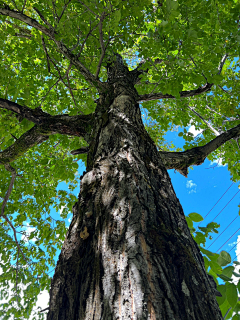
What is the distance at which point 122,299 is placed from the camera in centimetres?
80

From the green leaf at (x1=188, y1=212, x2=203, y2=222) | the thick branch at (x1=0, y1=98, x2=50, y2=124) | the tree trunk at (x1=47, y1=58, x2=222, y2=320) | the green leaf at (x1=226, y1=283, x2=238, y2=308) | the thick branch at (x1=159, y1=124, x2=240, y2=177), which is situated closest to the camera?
the tree trunk at (x1=47, y1=58, x2=222, y2=320)

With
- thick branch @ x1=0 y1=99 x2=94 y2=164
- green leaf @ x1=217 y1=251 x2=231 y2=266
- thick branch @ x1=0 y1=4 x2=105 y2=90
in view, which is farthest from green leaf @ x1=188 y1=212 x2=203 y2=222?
thick branch @ x1=0 y1=4 x2=105 y2=90

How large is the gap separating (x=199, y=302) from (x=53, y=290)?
2.41ft

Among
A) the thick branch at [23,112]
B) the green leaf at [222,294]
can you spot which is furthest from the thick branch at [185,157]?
the thick branch at [23,112]

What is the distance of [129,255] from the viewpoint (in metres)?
0.93

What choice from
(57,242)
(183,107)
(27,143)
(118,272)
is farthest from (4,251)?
(183,107)

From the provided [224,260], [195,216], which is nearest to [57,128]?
[195,216]

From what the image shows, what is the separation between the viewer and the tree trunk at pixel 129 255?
818 millimetres

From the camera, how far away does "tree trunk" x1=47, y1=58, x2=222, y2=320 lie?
0.82 metres

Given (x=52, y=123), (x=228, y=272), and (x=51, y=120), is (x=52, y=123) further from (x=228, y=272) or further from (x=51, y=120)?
(x=228, y=272)

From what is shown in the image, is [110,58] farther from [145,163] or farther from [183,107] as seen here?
[145,163]

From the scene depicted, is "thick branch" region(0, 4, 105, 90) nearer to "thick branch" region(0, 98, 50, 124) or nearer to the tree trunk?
"thick branch" region(0, 98, 50, 124)

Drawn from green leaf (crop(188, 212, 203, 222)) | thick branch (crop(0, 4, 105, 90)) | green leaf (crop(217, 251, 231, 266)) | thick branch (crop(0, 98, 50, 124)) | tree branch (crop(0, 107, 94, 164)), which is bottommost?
green leaf (crop(217, 251, 231, 266))

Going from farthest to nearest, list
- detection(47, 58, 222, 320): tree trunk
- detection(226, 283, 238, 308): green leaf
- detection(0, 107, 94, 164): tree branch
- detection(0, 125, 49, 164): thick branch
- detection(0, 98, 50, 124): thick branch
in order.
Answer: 1. detection(0, 125, 49, 164): thick branch
2. detection(0, 98, 50, 124): thick branch
3. detection(0, 107, 94, 164): tree branch
4. detection(226, 283, 238, 308): green leaf
5. detection(47, 58, 222, 320): tree trunk
